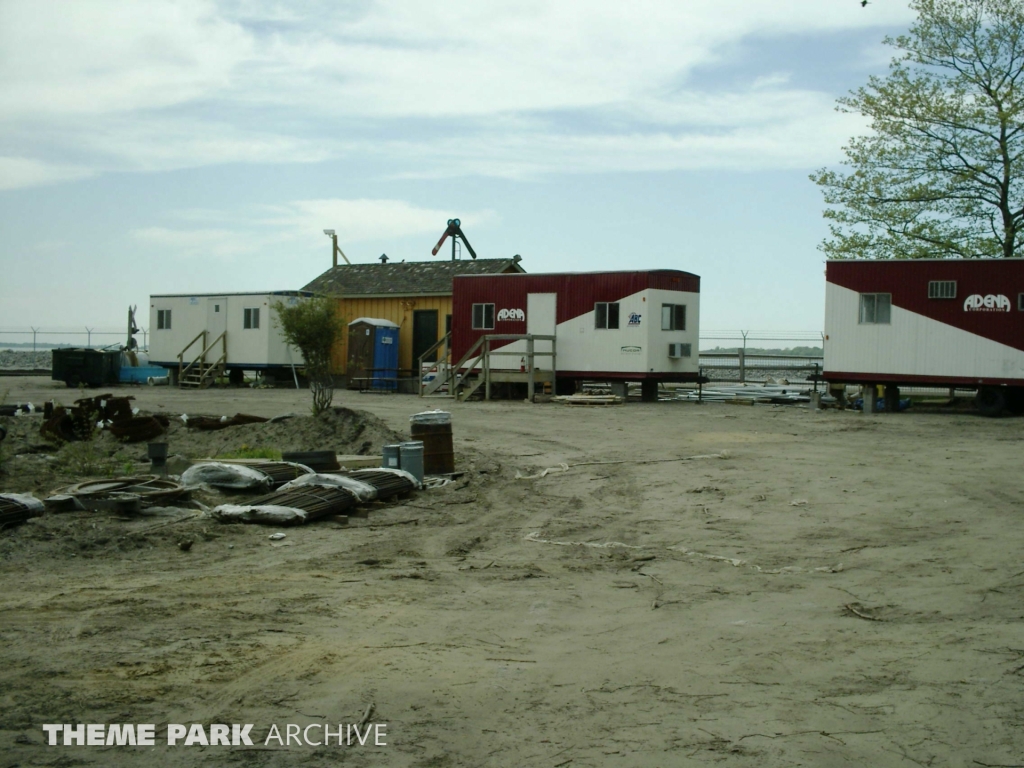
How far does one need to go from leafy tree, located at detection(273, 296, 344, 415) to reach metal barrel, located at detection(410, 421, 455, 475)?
4458mm

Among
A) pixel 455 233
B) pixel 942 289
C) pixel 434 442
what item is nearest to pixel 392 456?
pixel 434 442

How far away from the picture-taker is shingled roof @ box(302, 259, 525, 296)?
108 ft

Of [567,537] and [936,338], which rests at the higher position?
[936,338]

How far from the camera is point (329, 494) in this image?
32.3 ft

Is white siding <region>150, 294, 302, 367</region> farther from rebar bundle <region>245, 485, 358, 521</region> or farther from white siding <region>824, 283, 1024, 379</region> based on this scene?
rebar bundle <region>245, 485, 358, 521</region>

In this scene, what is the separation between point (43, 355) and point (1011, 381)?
200 feet

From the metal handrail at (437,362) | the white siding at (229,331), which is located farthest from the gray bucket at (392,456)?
the white siding at (229,331)

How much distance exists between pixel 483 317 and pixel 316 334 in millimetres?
10920

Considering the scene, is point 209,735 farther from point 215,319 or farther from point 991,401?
point 215,319

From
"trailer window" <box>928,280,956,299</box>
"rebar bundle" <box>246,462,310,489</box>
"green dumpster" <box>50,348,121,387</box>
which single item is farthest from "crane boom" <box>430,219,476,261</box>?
"rebar bundle" <box>246,462,310,489</box>

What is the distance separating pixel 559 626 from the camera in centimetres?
595

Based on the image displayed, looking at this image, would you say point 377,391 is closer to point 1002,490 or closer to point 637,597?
point 1002,490

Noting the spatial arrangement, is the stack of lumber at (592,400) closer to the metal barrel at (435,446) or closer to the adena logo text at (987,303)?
the adena logo text at (987,303)

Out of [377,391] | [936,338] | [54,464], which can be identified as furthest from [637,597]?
[377,391]
